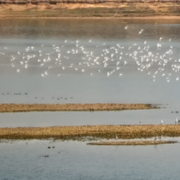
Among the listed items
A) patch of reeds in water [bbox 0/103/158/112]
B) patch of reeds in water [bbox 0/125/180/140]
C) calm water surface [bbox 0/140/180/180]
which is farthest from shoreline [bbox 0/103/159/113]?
calm water surface [bbox 0/140/180/180]

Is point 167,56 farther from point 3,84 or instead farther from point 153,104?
point 153,104

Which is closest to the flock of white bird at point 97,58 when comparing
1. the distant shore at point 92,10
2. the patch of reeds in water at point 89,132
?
the patch of reeds in water at point 89,132

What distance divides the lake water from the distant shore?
5471 millimetres

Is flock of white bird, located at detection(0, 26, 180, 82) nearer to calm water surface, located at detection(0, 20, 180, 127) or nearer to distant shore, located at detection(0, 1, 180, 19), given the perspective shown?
calm water surface, located at detection(0, 20, 180, 127)

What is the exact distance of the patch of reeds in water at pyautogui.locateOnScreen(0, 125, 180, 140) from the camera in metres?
34.6

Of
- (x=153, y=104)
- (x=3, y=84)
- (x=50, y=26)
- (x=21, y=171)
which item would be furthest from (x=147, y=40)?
(x=21, y=171)

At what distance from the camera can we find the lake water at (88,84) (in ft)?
101

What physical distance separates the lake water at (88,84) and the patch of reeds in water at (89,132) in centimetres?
106

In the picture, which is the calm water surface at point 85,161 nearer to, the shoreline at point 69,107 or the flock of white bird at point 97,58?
the shoreline at point 69,107

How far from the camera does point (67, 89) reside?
1928 inches

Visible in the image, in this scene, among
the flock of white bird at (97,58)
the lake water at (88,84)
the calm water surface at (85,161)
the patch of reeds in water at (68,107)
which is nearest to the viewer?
the calm water surface at (85,161)

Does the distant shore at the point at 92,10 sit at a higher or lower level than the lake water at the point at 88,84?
higher

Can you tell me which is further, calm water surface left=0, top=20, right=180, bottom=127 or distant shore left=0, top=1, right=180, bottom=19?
distant shore left=0, top=1, right=180, bottom=19

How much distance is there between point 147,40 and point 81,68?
91.2ft
